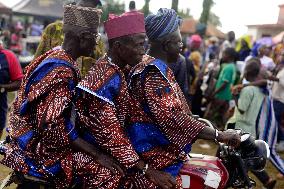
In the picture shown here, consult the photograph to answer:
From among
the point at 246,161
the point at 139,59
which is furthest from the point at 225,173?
the point at 139,59

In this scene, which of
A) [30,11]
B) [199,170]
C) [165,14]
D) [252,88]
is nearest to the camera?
[199,170]

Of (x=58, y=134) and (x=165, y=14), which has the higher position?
(x=165, y=14)

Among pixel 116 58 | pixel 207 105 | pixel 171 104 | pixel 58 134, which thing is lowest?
pixel 207 105

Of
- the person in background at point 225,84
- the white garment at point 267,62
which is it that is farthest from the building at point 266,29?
the person in background at point 225,84

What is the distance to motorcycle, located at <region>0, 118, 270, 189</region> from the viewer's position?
111 inches

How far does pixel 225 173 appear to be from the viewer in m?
2.92

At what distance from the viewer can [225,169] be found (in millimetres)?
2938

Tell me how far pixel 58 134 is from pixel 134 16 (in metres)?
0.81

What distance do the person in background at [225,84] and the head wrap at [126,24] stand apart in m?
6.17

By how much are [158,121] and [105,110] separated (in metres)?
0.31

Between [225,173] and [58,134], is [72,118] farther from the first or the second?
[225,173]

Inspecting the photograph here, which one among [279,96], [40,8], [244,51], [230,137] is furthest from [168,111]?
[40,8]

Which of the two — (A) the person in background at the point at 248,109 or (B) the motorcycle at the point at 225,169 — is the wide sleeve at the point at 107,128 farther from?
(A) the person in background at the point at 248,109

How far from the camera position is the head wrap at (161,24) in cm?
306
